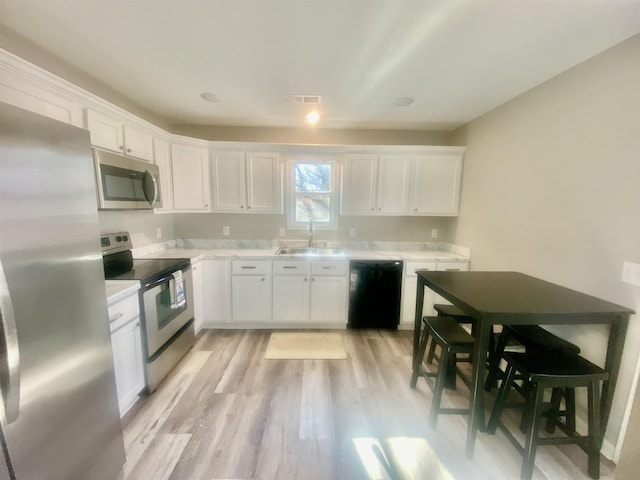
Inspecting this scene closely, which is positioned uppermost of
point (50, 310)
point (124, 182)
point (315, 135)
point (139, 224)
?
point (315, 135)

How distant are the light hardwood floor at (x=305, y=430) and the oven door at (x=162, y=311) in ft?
1.36

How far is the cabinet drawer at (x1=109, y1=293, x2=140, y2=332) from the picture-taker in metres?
1.61

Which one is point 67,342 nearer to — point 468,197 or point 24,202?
point 24,202

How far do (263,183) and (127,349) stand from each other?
88.4 inches

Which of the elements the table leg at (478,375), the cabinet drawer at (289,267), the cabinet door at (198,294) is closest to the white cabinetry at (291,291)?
the cabinet drawer at (289,267)

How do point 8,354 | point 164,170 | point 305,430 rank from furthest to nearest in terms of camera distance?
point 164,170, point 305,430, point 8,354

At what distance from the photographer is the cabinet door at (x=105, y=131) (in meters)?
1.84

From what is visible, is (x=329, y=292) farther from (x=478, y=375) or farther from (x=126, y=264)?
(x=126, y=264)

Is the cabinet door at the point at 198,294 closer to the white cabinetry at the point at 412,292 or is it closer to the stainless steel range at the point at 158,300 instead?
the stainless steel range at the point at 158,300

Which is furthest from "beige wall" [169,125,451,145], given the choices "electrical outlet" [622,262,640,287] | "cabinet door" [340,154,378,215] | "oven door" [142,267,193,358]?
"electrical outlet" [622,262,640,287]

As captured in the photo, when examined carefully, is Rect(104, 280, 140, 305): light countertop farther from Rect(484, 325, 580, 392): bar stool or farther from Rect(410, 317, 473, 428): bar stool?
Rect(484, 325, 580, 392): bar stool

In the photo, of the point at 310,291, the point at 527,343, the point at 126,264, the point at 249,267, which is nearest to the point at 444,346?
the point at 527,343

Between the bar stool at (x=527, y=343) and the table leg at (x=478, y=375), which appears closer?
the table leg at (x=478, y=375)

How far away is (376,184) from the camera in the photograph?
3.34 meters
